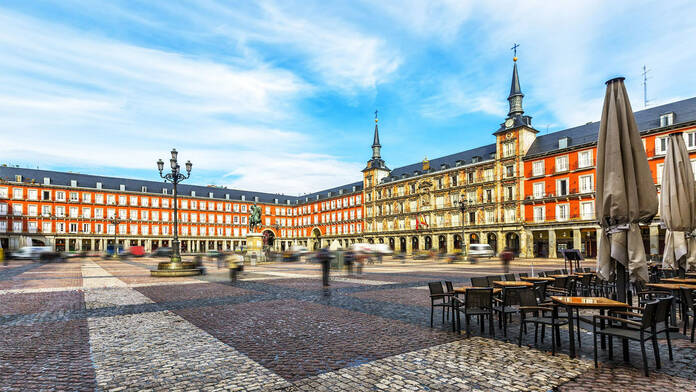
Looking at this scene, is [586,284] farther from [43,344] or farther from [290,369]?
[43,344]

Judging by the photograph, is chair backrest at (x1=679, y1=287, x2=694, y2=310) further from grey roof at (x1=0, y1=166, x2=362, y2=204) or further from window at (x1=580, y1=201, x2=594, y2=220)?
grey roof at (x1=0, y1=166, x2=362, y2=204)

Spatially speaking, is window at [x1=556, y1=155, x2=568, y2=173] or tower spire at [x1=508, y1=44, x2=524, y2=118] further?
tower spire at [x1=508, y1=44, x2=524, y2=118]

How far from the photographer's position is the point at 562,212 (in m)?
40.2

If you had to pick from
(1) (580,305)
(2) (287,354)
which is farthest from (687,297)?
(2) (287,354)

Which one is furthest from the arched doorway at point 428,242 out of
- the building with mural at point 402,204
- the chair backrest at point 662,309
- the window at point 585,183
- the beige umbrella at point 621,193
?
the chair backrest at point 662,309

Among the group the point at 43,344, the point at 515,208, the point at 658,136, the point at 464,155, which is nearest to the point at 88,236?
the point at 464,155

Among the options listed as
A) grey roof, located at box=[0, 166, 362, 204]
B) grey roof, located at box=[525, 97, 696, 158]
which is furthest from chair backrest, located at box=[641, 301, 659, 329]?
grey roof, located at box=[0, 166, 362, 204]

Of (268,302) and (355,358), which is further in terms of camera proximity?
(268,302)

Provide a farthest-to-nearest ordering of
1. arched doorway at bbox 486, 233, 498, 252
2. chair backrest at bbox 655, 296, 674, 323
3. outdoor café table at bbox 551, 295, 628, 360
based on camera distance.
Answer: arched doorway at bbox 486, 233, 498, 252 < outdoor café table at bbox 551, 295, 628, 360 < chair backrest at bbox 655, 296, 674, 323

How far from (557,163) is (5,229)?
3006 inches

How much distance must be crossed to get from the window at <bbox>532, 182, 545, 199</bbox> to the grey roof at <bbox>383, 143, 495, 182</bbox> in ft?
25.0

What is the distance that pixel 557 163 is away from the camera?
4097cm

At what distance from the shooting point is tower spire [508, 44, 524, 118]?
47134 millimetres

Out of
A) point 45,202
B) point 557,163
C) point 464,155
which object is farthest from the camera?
point 45,202
